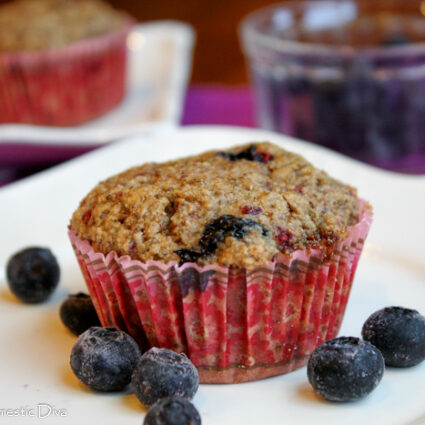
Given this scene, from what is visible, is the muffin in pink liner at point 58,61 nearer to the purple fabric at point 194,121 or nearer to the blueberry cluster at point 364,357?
the purple fabric at point 194,121

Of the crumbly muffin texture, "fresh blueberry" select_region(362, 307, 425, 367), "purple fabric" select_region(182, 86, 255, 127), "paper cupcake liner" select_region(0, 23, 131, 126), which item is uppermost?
the crumbly muffin texture

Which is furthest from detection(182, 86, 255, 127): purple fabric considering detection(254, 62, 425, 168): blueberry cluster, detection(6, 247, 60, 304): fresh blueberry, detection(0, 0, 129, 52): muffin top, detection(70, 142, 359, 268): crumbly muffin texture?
detection(70, 142, 359, 268): crumbly muffin texture

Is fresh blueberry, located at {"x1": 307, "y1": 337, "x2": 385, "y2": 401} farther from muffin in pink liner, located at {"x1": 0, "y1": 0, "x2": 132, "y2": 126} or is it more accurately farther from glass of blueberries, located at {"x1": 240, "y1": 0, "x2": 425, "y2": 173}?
muffin in pink liner, located at {"x1": 0, "y1": 0, "x2": 132, "y2": 126}

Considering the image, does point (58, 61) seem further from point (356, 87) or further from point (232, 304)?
point (232, 304)

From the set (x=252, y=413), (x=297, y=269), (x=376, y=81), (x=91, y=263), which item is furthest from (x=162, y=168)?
(x=376, y=81)

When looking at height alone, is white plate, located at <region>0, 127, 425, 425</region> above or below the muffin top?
below

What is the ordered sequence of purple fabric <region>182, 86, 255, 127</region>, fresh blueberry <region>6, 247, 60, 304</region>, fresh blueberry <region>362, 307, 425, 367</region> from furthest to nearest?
1. purple fabric <region>182, 86, 255, 127</region>
2. fresh blueberry <region>6, 247, 60, 304</region>
3. fresh blueberry <region>362, 307, 425, 367</region>

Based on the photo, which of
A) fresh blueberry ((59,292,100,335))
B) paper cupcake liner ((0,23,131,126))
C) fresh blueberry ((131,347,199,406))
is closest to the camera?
fresh blueberry ((131,347,199,406))
